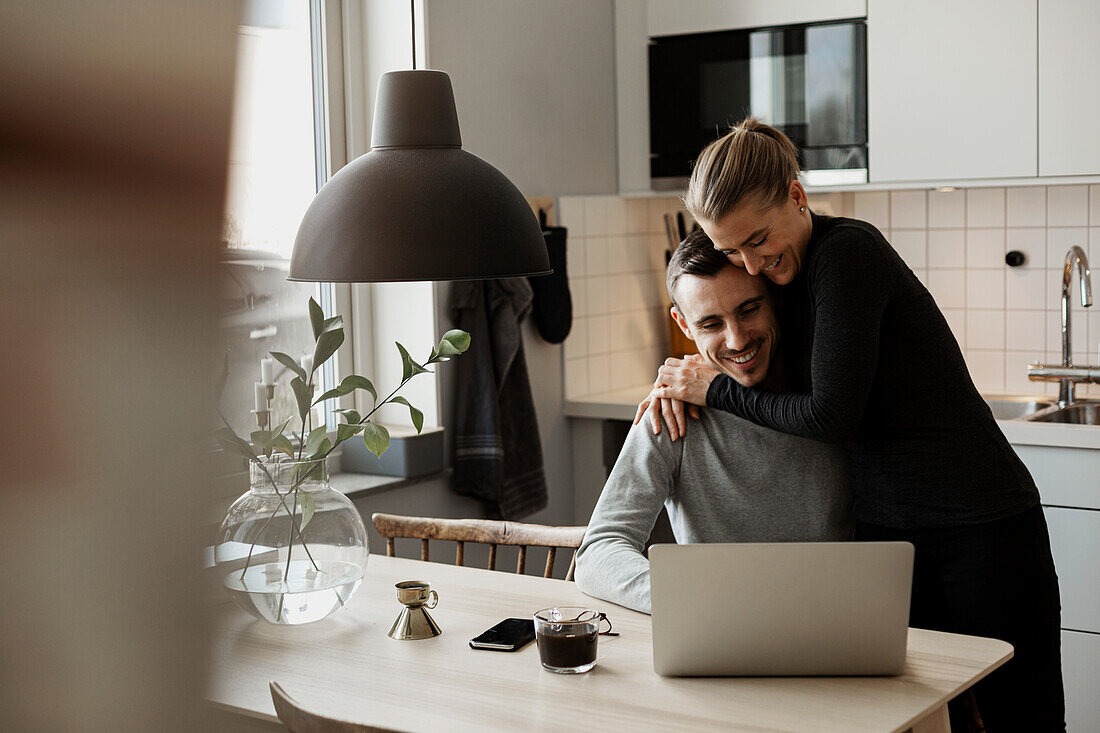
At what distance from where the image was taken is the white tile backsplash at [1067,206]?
3133 millimetres

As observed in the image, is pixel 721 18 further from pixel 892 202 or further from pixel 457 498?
pixel 457 498

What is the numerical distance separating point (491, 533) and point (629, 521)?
13.7 inches

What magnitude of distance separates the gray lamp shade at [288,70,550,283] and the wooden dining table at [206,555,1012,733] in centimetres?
46

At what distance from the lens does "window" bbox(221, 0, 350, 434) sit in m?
0.16

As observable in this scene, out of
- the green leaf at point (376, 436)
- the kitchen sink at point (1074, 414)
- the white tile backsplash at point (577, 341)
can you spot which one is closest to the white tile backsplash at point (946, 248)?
the kitchen sink at point (1074, 414)

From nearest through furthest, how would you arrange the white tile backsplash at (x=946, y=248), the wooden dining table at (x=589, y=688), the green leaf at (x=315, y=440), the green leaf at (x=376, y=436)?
1. the wooden dining table at (x=589, y=688)
2. the green leaf at (x=315, y=440)
3. the green leaf at (x=376, y=436)
4. the white tile backsplash at (x=946, y=248)

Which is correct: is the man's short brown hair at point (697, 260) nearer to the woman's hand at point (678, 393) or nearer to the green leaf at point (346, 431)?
the woman's hand at point (678, 393)

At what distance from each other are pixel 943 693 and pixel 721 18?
8.02ft

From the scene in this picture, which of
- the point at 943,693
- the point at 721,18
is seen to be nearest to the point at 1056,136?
the point at 721,18

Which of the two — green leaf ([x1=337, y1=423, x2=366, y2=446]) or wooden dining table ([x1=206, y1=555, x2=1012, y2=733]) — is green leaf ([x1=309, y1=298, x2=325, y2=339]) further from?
wooden dining table ([x1=206, y1=555, x2=1012, y2=733])

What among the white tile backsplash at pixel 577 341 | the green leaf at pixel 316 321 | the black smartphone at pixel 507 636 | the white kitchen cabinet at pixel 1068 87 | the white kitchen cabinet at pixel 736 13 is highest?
the white kitchen cabinet at pixel 736 13

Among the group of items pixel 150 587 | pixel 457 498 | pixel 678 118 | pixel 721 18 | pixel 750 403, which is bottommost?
pixel 457 498

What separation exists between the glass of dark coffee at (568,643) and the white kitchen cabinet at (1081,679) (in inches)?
67.5

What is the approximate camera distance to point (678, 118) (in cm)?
338
